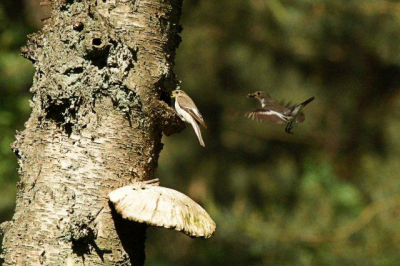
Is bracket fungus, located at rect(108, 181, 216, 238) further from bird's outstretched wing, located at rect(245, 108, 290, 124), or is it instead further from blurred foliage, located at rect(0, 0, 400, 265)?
blurred foliage, located at rect(0, 0, 400, 265)

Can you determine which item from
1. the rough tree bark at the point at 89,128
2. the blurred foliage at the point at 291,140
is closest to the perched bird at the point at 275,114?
the rough tree bark at the point at 89,128

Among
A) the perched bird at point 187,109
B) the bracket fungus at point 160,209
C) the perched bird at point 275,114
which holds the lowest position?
the bracket fungus at point 160,209

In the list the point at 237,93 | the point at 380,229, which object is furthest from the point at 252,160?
the point at 380,229

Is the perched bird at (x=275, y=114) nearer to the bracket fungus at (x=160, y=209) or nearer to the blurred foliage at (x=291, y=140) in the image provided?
the bracket fungus at (x=160, y=209)

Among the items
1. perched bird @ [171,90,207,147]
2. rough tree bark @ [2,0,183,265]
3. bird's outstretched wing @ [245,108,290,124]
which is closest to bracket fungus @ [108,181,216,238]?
rough tree bark @ [2,0,183,265]

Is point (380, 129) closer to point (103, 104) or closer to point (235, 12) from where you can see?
point (235, 12)

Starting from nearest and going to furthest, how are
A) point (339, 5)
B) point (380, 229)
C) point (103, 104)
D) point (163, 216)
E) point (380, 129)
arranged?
point (163, 216) < point (103, 104) < point (380, 229) < point (339, 5) < point (380, 129)

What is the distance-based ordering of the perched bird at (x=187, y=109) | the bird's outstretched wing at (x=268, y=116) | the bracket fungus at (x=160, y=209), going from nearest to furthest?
1. the bracket fungus at (x=160, y=209)
2. the perched bird at (x=187, y=109)
3. the bird's outstretched wing at (x=268, y=116)
